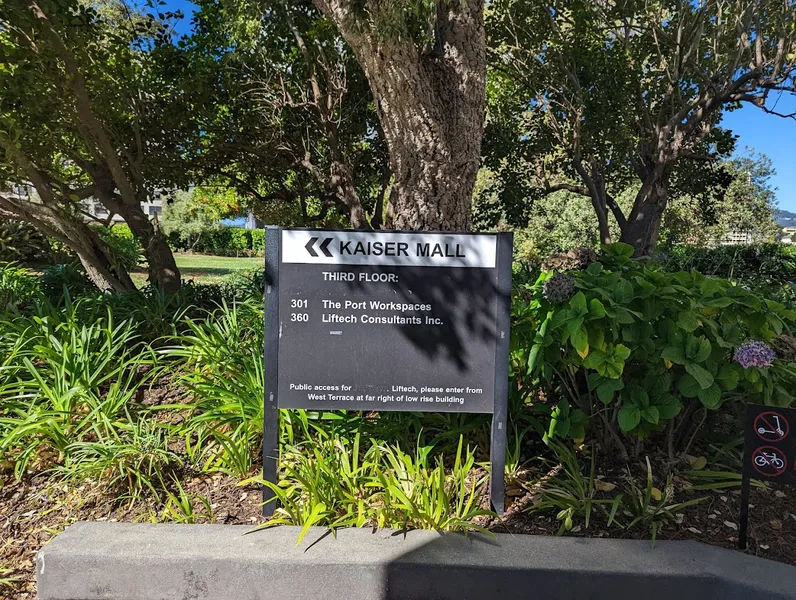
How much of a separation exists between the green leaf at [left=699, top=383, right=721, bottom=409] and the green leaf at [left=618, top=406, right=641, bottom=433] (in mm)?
275

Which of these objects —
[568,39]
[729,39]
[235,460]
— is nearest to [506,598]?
[235,460]

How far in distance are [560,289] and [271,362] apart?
1.41 m

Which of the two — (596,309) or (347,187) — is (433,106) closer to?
(596,309)

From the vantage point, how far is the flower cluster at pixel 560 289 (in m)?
2.52

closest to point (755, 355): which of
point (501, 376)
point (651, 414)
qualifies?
point (651, 414)

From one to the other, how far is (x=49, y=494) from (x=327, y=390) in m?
1.55

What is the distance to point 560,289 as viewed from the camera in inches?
99.3

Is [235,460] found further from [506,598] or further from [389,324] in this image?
[506,598]

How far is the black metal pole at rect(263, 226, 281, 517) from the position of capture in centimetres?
248

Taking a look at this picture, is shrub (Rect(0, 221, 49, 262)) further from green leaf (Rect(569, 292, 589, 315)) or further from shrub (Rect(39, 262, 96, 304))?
green leaf (Rect(569, 292, 589, 315))

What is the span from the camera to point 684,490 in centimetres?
264

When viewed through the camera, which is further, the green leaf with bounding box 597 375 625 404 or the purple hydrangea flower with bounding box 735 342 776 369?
the green leaf with bounding box 597 375 625 404

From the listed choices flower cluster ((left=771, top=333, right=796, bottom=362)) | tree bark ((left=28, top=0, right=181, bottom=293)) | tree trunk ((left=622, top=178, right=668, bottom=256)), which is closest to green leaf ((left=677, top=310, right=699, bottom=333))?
flower cluster ((left=771, top=333, right=796, bottom=362))

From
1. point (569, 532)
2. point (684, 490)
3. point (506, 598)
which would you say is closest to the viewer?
point (506, 598)
